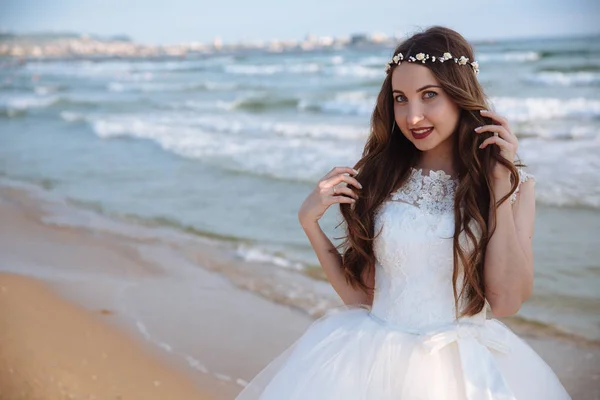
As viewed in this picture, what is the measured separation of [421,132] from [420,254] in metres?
0.41

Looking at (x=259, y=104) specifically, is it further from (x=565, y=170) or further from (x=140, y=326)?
(x=140, y=326)

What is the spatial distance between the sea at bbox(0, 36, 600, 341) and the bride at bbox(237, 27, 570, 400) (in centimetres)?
41

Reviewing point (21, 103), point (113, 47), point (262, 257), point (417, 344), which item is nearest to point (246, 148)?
point (262, 257)

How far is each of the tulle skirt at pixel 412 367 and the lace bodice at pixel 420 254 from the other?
60mm

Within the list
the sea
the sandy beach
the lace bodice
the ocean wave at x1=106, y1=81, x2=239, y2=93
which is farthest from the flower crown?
the ocean wave at x1=106, y1=81, x2=239, y2=93

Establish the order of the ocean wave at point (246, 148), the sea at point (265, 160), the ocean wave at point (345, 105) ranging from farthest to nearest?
the ocean wave at point (345, 105) → the ocean wave at point (246, 148) → the sea at point (265, 160)

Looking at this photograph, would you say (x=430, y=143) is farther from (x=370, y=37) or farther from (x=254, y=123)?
(x=370, y=37)

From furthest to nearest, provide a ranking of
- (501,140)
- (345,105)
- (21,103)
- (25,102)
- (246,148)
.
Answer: (25,102) < (21,103) < (345,105) < (246,148) < (501,140)

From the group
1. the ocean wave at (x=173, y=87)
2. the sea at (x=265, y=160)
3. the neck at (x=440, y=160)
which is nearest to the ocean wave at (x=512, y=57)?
the sea at (x=265, y=160)

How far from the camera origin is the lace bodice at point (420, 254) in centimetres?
227

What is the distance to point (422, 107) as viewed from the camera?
89.2 inches

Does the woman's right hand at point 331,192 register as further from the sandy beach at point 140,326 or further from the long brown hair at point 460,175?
the sandy beach at point 140,326

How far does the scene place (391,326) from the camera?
2371 millimetres

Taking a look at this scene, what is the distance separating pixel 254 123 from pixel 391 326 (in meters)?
14.6
